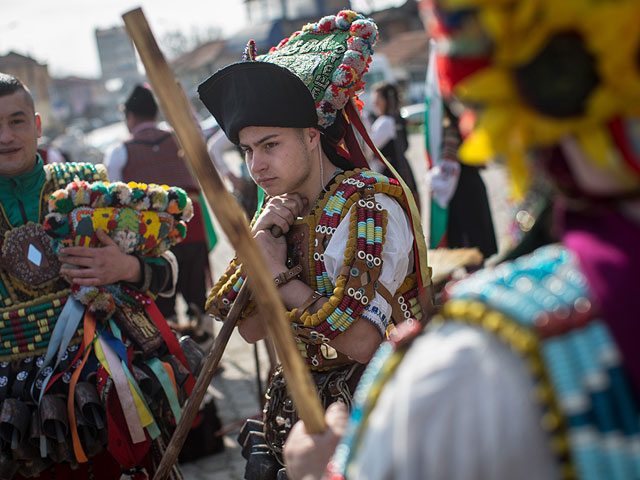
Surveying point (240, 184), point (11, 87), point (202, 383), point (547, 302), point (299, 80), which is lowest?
point (202, 383)

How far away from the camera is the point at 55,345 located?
271 centimetres

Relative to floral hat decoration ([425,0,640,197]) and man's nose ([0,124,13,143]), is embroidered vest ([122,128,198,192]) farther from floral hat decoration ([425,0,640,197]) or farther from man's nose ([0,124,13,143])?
floral hat decoration ([425,0,640,197])

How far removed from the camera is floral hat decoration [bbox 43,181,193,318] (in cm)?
269

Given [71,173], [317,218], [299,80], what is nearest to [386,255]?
[317,218]

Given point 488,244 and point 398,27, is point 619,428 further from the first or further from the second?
point 398,27

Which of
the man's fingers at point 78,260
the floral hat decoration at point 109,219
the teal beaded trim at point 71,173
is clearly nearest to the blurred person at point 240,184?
the teal beaded trim at point 71,173

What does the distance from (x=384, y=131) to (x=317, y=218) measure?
13.9 feet

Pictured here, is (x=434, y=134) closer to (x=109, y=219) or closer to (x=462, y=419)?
(x=109, y=219)

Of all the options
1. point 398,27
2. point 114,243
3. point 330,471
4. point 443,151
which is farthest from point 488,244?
point 398,27

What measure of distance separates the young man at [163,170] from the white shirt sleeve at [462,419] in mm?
4429

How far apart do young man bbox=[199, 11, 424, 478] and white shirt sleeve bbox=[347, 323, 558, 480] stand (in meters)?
1.12

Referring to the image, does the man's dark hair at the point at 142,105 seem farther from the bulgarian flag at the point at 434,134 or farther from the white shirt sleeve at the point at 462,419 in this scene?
the white shirt sleeve at the point at 462,419

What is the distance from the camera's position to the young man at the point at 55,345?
259 centimetres

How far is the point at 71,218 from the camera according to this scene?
2.69 metres
